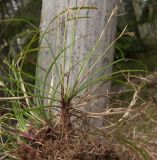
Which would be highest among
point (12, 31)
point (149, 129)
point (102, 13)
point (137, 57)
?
point (102, 13)

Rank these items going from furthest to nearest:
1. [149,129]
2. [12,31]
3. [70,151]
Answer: [149,129]
[12,31]
[70,151]

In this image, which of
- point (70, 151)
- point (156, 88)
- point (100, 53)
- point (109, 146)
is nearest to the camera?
point (70, 151)

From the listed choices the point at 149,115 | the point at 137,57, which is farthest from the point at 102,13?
the point at 149,115

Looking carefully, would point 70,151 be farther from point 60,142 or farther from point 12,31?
point 12,31

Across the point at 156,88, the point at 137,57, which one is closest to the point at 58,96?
the point at 137,57

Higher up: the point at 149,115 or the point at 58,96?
the point at 58,96

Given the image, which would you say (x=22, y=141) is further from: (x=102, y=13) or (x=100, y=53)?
(x=102, y=13)

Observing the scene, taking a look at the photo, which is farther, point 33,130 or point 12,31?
point 12,31

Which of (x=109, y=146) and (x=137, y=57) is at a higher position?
(x=109, y=146)

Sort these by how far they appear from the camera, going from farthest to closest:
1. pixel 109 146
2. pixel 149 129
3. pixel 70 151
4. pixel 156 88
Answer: pixel 156 88
pixel 149 129
pixel 109 146
pixel 70 151
